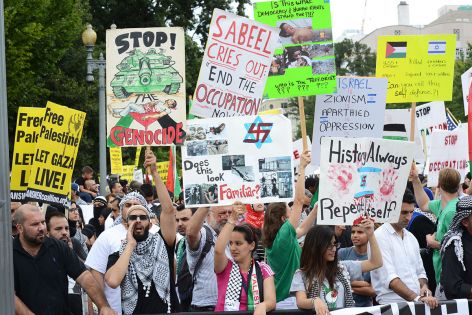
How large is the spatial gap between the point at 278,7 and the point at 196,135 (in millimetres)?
4094

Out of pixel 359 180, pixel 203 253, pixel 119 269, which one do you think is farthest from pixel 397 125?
pixel 119 269

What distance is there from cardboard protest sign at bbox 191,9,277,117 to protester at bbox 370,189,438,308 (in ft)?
7.57

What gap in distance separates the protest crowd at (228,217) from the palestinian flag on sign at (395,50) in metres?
3.74

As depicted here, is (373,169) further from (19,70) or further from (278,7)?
(19,70)

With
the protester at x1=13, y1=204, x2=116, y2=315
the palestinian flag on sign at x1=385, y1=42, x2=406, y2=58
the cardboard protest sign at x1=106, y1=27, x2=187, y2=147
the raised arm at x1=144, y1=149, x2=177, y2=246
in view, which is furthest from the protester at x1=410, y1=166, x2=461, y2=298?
the palestinian flag on sign at x1=385, y1=42, x2=406, y2=58

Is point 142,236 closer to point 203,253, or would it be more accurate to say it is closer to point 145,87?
point 203,253

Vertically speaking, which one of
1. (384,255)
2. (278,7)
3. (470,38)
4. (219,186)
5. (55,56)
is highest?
(470,38)

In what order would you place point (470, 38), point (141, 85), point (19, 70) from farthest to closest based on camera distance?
point (470, 38) < point (19, 70) < point (141, 85)

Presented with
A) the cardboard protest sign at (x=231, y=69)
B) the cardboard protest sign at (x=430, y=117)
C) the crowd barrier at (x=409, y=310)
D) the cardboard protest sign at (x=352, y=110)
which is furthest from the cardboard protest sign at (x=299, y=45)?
the cardboard protest sign at (x=430, y=117)

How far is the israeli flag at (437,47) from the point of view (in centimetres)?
1520

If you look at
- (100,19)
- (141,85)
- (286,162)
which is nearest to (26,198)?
(141,85)

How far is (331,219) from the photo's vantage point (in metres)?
9.12

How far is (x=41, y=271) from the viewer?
8148mm

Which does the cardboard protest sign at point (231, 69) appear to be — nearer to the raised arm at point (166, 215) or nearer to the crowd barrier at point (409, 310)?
the raised arm at point (166, 215)
